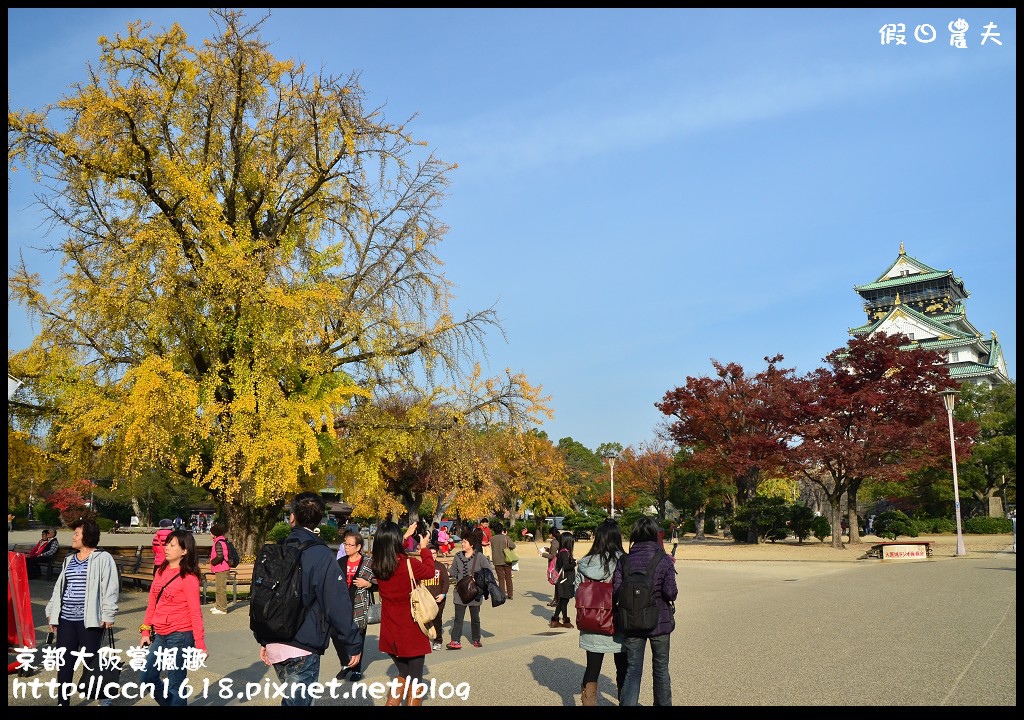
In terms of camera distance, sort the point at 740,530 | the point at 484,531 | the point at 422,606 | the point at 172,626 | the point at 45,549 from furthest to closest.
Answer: the point at 740,530 < the point at 45,549 < the point at 484,531 < the point at 172,626 < the point at 422,606

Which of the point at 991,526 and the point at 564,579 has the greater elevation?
the point at 564,579

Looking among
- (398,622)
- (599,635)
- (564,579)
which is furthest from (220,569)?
Answer: (599,635)

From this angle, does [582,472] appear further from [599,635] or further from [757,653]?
[599,635]

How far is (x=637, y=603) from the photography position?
5.82 m

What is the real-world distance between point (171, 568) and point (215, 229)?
10.3m

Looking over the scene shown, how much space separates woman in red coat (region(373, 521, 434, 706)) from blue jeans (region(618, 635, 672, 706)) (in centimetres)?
153

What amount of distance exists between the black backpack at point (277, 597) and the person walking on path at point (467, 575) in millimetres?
5112

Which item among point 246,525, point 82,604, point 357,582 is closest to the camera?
point 82,604

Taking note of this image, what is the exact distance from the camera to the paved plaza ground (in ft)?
22.7

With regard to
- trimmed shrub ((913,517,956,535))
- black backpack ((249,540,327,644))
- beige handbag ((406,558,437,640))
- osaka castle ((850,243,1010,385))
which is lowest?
trimmed shrub ((913,517,956,535))

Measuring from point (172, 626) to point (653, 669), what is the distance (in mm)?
3682

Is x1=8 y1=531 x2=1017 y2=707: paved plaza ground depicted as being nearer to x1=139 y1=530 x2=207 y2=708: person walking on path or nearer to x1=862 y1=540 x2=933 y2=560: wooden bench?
x1=139 y1=530 x2=207 y2=708: person walking on path

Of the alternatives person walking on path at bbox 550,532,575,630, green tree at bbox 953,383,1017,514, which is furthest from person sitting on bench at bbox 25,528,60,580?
green tree at bbox 953,383,1017,514
